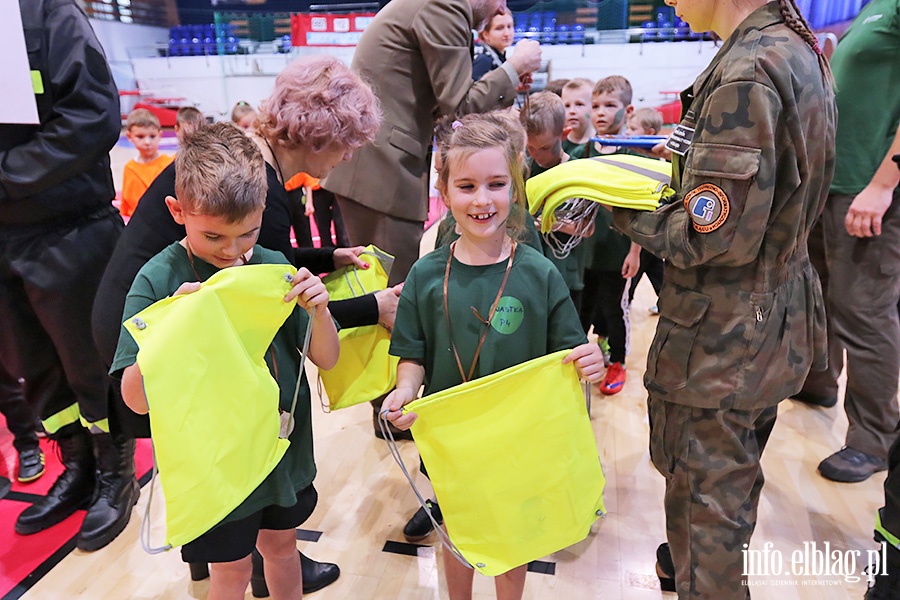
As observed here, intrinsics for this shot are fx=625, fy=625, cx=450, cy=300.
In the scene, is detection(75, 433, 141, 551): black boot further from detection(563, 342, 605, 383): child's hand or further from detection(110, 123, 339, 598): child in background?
detection(563, 342, 605, 383): child's hand

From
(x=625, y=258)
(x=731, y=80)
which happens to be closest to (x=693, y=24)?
(x=731, y=80)

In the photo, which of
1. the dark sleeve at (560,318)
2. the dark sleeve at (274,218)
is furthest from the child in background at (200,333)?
the dark sleeve at (560,318)

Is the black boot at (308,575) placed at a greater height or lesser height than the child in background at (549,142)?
lesser

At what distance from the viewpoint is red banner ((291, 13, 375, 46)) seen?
25.6ft

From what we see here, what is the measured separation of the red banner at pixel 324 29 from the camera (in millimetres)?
7789

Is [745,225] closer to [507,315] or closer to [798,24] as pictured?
[798,24]

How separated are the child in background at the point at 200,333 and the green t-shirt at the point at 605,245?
1.64m

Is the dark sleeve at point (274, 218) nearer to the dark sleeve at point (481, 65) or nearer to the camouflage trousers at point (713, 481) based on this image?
the camouflage trousers at point (713, 481)

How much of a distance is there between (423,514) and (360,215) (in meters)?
1.11

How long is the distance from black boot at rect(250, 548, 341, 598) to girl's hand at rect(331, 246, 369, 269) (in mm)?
852

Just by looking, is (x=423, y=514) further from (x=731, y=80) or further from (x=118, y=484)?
(x=731, y=80)

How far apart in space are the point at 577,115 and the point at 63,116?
2.04 m

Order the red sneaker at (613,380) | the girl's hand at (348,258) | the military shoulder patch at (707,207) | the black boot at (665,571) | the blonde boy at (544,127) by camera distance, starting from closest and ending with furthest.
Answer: the military shoulder patch at (707,207) → the girl's hand at (348,258) → the black boot at (665,571) → the blonde boy at (544,127) → the red sneaker at (613,380)

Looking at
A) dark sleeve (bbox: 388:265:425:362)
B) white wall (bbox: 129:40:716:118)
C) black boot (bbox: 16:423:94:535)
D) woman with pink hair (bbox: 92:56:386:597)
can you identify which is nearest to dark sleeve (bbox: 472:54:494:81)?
woman with pink hair (bbox: 92:56:386:597)
